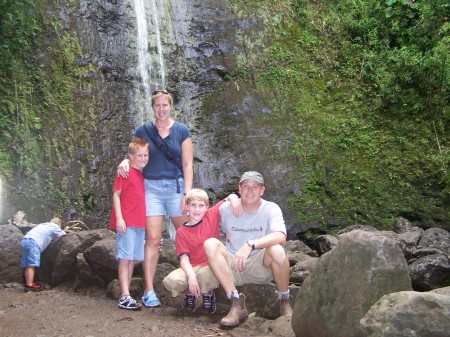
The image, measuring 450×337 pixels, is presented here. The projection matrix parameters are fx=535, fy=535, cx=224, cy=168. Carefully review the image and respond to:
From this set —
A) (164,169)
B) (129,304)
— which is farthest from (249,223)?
(129,304)

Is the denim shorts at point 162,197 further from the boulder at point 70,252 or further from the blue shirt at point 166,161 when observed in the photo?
the boulder at point 70,252

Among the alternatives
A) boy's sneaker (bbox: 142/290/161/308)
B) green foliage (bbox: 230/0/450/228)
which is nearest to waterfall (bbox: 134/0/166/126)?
green foliage (bbox: 230/0/450/228)

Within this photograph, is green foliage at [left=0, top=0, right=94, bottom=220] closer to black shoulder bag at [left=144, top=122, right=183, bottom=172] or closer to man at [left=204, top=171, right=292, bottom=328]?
black shoulder bag at [left=144, top=122, right=183, bottom=172]

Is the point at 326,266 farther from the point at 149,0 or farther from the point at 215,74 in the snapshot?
the point at 149,0

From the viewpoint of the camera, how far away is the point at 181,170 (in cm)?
539

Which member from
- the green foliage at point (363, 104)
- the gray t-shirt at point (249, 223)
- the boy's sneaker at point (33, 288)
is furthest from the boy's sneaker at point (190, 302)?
the green foliage at point (363, 104)

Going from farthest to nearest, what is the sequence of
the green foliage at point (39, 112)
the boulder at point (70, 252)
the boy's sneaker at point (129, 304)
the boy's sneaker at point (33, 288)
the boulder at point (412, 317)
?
the green foliage at point (39, 112), the boulder at point (70, 252), the boy's sneaker at point (33, 288), the boy's sneaker at point (129, 304), the boulder at point (412, 317)

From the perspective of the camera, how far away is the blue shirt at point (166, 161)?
210 inches

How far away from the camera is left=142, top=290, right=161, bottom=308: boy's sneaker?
515cm

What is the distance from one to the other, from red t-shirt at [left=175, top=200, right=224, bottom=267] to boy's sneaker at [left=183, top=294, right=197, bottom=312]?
0.30 meters

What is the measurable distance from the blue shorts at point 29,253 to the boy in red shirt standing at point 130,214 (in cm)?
143

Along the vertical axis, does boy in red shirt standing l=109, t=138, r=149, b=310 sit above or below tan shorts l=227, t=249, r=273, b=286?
above

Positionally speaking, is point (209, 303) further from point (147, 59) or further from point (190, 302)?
point (147, 59)

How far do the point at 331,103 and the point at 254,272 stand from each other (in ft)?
21.6
